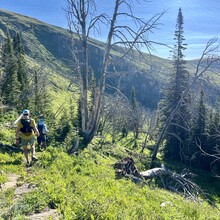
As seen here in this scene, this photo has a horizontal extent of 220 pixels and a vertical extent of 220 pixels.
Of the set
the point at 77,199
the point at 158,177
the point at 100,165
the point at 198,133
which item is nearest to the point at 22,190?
the point at 77,199

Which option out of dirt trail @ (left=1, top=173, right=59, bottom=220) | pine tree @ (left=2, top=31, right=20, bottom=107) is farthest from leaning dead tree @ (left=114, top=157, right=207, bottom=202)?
pine tree @ (left=2, top=31, right=20, bottom=107)

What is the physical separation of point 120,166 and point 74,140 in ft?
10.4

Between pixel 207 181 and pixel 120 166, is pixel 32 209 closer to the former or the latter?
pixel 120 166

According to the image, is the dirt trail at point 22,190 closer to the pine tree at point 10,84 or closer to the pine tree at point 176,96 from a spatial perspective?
the pine tree at point 10,84

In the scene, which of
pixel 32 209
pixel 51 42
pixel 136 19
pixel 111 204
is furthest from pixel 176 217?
pixel 51 42

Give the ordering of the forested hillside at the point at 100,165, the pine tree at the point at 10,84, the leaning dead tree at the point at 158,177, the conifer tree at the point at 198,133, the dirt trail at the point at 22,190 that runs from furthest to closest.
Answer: the conifer tree at the point at 198,133
the pine tree at the point at 10,84
the leaning dead tree at the point at 158,177
the forested hillside at the point at 100,165
the dirt trail at the point at 22,190

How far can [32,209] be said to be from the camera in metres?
5.33

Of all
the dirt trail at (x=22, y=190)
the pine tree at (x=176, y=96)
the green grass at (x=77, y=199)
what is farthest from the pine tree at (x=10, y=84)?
the dirt trail at (x=22, y=190)

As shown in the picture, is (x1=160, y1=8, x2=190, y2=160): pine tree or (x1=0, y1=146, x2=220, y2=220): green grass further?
(x1=160, y1=8, x2=190, y2=160): pine tree

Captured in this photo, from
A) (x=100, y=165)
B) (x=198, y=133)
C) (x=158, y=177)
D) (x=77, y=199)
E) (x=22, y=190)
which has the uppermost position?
(x=77, y=199)

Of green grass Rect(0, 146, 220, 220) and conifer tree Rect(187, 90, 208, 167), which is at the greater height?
green grass Rect(0, 146, 220, 220)

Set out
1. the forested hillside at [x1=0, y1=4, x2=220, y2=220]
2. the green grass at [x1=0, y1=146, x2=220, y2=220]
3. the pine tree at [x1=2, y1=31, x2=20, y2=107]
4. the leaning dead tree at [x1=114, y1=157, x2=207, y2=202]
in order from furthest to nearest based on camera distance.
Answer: the pine tree at [x1=2, y1=31, x2=20, y2=107], the leaning dead tree at [x1=114, y1=157, x2=207, y2=202], the forested hillside at [x1=0, y1=4, x2=220, y2=220], the green grass at [x1=0, y1=146, x2=220, y2=220]

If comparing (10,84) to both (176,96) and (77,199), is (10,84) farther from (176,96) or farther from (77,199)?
(77,199)

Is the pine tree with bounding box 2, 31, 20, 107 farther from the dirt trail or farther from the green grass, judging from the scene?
the dirt trail
